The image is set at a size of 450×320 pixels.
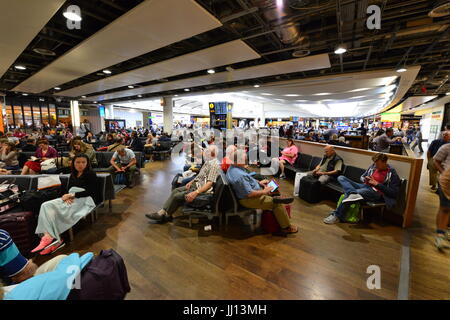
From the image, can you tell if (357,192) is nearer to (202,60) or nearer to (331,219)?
(331,219)

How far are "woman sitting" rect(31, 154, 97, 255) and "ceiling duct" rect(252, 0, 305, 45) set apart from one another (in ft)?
11.9

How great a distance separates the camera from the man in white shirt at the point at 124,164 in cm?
481

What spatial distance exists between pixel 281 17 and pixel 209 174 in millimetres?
2954

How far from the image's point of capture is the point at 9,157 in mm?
4840

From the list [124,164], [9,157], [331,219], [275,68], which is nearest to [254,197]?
[331,219]

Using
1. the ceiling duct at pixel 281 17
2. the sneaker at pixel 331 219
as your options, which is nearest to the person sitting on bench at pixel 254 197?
the sneaker at pixel 331 219

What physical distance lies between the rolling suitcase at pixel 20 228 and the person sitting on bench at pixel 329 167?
4.76 metres

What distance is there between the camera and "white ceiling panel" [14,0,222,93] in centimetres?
283

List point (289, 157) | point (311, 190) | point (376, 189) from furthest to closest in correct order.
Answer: point (289, 157)
point (311, 190)
point (376, 189)

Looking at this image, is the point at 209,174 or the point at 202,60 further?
the point at 202,60

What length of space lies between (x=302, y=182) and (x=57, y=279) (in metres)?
4.08

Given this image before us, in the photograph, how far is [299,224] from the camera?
320cm

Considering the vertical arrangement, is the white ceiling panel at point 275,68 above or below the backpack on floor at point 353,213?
above

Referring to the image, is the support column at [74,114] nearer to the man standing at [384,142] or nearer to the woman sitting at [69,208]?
the woman sitting at [69,208]
